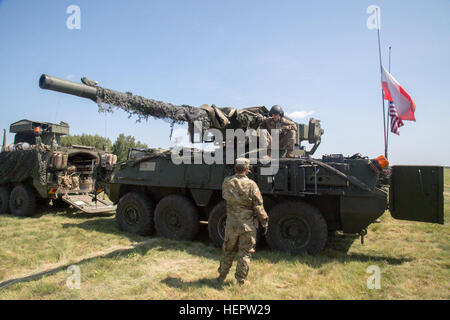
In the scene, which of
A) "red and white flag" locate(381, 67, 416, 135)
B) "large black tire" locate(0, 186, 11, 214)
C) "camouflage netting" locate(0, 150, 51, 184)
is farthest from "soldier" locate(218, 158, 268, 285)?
"large black tire" locate(0, 186, 11, 214)

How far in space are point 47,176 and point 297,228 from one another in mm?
7797

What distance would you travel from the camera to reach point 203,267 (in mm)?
4766

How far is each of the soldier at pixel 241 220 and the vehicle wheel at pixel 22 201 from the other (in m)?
7.97

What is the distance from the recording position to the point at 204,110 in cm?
593

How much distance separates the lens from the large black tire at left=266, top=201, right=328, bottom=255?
16.6ft

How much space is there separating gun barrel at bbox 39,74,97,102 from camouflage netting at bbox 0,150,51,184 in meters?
5.73

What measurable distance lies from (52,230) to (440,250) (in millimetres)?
8297

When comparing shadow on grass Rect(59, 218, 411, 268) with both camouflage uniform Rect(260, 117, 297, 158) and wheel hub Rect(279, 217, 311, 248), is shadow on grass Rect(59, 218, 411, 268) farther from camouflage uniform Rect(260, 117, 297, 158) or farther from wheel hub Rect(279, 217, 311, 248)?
camouflage uniform Rect(260, 117, 297, 158)

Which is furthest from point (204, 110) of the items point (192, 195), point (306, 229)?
point (306, 229)

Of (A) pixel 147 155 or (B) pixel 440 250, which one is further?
(A) pixel 147 155

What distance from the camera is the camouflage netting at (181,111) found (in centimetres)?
492

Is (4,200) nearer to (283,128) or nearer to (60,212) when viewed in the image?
(60,212)
